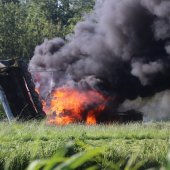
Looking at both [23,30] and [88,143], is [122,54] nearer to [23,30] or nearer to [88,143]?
[88,143]

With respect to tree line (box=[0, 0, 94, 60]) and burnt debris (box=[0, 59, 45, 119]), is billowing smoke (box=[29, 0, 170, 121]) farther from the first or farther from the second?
tree line (box=[0, 0, 94, 60])

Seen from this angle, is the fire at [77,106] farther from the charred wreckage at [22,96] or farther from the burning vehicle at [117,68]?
the charred wreckage at [22,96]

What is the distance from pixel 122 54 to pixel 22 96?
345 centimetres

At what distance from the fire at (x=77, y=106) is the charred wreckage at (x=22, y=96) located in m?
0.32

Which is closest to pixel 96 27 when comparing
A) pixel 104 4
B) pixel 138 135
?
pixel 104 4

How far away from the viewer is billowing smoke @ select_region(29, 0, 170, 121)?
15.0m

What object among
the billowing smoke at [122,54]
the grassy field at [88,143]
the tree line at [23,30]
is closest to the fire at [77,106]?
the billowing smoke at [122,54]

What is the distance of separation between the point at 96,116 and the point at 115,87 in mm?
1122

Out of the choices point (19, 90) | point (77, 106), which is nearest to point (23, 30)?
point (19, 90)

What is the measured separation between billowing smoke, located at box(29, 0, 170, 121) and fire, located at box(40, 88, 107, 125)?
11.6 inches

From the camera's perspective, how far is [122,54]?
1561 cm

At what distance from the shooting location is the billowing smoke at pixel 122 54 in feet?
49.1

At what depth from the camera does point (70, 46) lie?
57.5ft

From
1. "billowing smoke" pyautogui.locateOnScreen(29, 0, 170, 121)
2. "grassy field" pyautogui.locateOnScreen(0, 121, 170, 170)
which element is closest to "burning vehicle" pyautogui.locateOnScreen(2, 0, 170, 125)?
"billowing smoke" pyautogui.locateOnScreen(29, 0, 170, 121)
